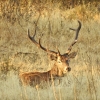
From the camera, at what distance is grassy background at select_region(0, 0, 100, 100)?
19.3ft

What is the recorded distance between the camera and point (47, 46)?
5.92 metres

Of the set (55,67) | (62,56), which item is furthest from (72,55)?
(55,67)

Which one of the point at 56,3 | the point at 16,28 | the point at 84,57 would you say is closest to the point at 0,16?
the point at 16,28

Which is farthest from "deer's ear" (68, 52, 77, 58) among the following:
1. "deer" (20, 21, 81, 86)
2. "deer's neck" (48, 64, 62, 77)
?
"deer's neck" (48, 64, 62, 77)

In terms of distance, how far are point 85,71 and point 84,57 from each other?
199mm

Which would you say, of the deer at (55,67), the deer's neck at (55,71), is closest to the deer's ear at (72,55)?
the deer at (55,67)

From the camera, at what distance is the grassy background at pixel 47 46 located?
588 cm

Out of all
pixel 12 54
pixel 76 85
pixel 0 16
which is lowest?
pixel 76 85

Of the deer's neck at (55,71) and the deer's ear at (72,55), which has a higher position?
the deer's ear at (72,55)

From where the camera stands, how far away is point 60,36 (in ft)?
19.6

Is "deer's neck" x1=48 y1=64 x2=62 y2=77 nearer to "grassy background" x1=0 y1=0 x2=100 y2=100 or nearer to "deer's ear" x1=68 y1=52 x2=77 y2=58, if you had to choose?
"grassy background" x1=0 y1=0 x2=100 y2=100

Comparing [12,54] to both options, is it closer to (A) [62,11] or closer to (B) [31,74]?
(B) [31,74]

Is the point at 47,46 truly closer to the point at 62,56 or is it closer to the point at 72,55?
the point at 62,56

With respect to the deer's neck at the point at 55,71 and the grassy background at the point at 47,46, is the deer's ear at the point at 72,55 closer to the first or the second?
the grassy background at the point at 47,46
